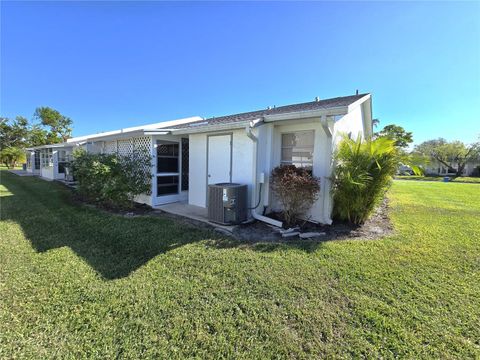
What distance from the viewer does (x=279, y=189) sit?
5.74 meters

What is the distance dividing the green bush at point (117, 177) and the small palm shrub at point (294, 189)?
15.7 ft

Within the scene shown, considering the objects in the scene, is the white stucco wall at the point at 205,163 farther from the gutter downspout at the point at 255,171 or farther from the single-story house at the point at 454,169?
the single-story house at the point at 454,169

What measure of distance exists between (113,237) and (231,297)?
350 cm

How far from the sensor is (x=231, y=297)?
288 cm

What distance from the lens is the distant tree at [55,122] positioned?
36500 mm

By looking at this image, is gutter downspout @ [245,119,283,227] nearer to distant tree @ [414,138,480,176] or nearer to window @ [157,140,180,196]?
window @ [157,140,180,196]

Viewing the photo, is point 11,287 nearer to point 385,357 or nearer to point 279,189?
point 385,357

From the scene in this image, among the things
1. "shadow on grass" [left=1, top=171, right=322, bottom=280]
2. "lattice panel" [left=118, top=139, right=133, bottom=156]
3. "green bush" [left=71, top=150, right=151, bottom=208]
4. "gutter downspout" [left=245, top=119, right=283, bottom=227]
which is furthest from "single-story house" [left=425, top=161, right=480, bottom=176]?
"lattice panel" [left=118, top=139, right=133, bottom=156]

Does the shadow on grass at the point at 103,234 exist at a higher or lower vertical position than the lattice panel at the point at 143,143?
lower

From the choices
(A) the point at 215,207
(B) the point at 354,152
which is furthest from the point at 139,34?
(B) the point at 354,152

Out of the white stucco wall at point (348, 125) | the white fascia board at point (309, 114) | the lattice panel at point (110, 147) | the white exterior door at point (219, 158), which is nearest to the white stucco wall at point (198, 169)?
the white exterior door at point (219, 158)

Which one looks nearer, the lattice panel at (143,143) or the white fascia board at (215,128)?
the white fascia board at (215,128)

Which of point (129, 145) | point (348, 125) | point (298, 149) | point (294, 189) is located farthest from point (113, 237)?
point (348, 125)

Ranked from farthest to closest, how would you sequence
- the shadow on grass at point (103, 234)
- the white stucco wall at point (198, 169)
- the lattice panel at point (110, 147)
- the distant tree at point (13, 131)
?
the distant tree at point (13, 131) → the lattice panel at point (110, 147) → the white stucco wall at point (198, 169) → the shadow on grass at point (103, 234)
